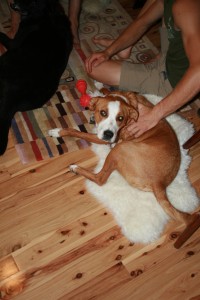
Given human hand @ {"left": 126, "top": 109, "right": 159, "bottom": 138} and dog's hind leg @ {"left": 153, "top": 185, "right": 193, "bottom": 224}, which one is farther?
human hand @ {"left": 126, "top": 109, "right": 159, "bottom": 138}

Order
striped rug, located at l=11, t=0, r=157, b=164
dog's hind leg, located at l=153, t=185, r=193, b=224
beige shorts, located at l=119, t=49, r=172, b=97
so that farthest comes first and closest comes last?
1. beige shorts, located at l=119, t=49, r=172, b=97
2. striped rug, located at l=11, t=0, r=157, b=164
3. dog's hind leg, located at l=153, t=185, r=193, b=224

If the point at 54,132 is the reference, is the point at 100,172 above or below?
above

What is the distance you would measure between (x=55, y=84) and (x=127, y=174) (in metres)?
1.13

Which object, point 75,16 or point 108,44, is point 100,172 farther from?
point 75,16

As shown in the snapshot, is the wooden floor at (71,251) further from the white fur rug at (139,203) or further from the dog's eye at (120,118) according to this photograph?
the dog's eye at (120,118)

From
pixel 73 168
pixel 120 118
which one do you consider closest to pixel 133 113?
pixel 120 118

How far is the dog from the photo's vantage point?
2404 millimetres

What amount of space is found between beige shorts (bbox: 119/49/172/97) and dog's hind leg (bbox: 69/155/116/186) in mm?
971

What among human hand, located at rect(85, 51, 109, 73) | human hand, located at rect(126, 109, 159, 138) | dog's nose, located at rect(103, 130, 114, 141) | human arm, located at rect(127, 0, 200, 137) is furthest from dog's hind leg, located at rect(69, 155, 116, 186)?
human hand, located at rect(85, 51, 109, 73)

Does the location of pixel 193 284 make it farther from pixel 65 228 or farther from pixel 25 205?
pixel 25 205

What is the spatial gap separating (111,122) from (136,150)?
29 cm

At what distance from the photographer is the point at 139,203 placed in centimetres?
243

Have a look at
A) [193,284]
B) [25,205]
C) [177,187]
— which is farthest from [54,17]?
[193,284]

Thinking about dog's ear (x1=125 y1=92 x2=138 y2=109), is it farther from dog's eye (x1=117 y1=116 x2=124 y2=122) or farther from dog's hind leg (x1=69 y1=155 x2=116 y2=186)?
dog's hind leg (x1=69 y1=155 x2=116 y2=186)
